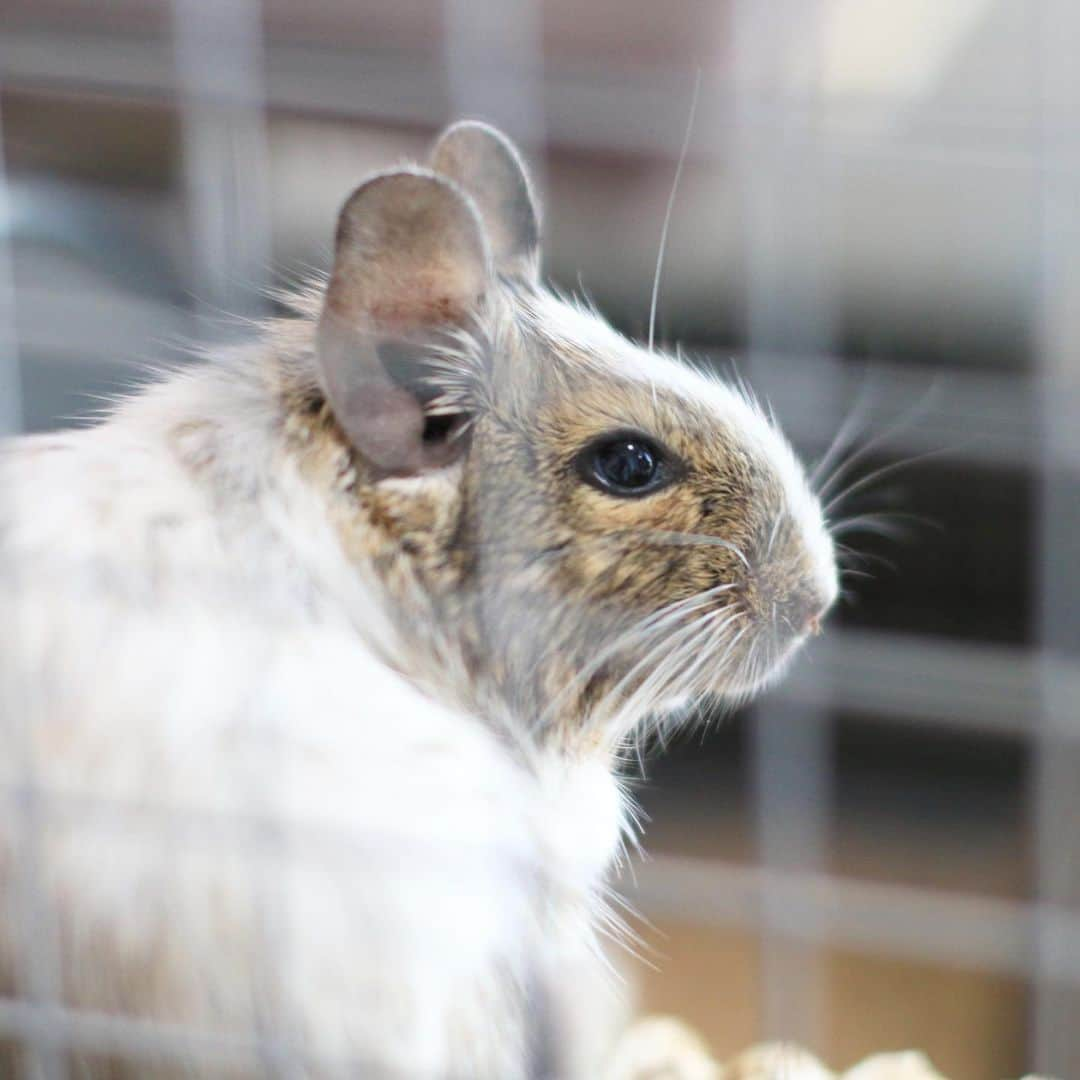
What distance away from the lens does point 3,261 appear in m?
0.84

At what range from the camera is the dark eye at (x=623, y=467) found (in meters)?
0.70

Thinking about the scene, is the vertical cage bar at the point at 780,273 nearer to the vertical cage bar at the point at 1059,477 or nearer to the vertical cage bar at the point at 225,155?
the vertical cage bar at the point at 1059,477

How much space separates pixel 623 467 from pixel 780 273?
22cm

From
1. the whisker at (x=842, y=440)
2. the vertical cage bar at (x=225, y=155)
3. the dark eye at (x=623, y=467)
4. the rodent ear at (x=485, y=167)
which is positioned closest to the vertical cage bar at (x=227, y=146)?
the vertical cage bar at (x=225, y=155)

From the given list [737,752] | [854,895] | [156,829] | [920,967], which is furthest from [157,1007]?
[920,967]

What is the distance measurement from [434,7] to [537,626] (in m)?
0.41

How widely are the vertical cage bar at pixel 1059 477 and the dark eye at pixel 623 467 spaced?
19cm

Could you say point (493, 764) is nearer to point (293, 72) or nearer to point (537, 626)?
point (537, 626)

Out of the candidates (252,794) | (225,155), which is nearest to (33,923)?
(252,794)

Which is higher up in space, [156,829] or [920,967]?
[156,829]

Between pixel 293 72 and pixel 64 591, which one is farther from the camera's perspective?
pixel 293 72

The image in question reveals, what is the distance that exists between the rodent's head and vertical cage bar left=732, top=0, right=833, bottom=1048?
0.06 m

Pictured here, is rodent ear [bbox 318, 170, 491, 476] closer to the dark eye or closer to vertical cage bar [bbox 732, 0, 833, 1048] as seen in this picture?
the dark eye

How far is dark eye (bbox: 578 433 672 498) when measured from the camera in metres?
0.70
